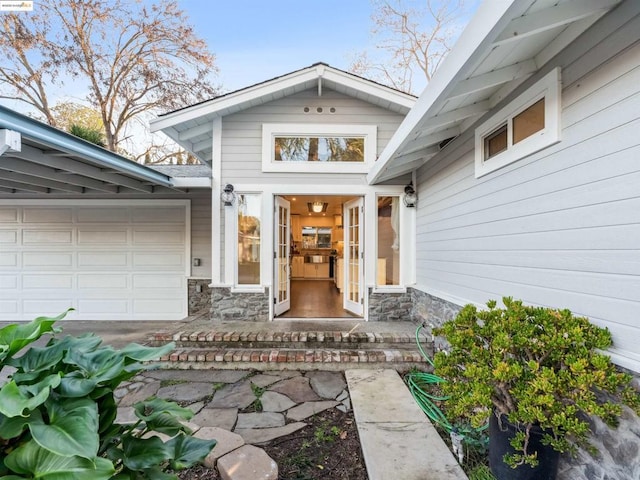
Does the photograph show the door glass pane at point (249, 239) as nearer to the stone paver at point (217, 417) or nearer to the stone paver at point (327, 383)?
the stone paver at point (327, 383)

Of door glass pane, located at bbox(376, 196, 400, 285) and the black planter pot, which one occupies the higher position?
door glass pane, located at bbox(376, 196, 400, 285)

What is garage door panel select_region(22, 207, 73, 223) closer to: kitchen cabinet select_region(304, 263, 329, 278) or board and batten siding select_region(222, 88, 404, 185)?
board and batten siding select_region(222, 88, 404, 185)

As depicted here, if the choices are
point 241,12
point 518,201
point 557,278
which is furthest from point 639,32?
point 241,12

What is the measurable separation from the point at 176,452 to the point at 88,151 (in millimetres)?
3365

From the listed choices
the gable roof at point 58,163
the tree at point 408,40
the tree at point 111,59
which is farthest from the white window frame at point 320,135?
the tree at point 111,59

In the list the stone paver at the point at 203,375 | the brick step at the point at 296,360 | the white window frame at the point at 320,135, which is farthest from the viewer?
the white window frame at the point at 320,135

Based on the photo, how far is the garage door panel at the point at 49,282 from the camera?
5.91 meters

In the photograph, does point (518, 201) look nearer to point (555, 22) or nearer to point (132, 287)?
point (555, 22)

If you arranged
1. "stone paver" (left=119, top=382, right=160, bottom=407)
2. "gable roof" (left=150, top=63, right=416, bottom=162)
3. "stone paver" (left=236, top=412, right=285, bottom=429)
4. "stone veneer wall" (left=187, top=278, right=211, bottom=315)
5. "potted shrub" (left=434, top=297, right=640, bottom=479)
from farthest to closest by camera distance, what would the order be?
"stone veneer wall" (left=187, top=278, right=211, bottom=315), "gable roof" (left=150, top=63, right=416, bottom=162), "stone paver" (left=119, top=382, right=160, bottom=407), "stone paver" (left=236, top=412, right=285, bottom=429), "potted shrub" (left=434, top=297, right=640, bottom=479)

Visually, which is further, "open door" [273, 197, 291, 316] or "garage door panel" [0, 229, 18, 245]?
"garage door panel" [0, 229, 18, 245]

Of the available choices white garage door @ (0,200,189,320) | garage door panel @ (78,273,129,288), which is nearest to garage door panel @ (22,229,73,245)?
white garage door @ (0,200,189,320)

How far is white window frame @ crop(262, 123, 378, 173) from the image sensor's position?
493cm

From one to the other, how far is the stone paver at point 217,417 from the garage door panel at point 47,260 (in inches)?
199

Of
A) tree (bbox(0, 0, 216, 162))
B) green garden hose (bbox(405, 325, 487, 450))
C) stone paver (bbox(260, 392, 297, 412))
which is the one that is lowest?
stone paver (bbox(260, 392, 297, 412))
